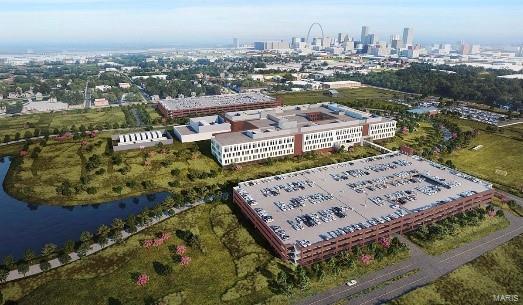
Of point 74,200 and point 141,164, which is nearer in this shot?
point 74,200

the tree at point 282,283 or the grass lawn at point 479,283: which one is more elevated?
the tree at point 282,283

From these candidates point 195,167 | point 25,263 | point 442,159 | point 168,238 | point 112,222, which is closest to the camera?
point 25,263

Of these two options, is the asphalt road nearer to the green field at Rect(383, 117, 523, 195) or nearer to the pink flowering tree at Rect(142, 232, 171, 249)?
the pink flowering tree at Rect(142, 232, 171, 249)

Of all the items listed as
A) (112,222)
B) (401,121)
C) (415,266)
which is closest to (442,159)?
(401,121)

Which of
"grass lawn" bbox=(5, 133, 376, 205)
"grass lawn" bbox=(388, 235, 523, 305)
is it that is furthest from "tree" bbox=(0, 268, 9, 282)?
"grass lawn" bbox=(388, 235, 523, 305)

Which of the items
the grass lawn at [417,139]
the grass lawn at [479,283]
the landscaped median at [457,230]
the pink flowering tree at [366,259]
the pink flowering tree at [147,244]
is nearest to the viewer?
the grass lawn at [479,283]

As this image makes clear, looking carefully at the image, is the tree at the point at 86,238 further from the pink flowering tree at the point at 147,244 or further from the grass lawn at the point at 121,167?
the grass lawn at the point at 121,167

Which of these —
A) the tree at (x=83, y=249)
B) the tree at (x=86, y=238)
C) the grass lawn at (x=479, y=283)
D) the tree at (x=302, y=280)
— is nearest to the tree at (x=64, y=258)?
the tree at (x=83, y=249)

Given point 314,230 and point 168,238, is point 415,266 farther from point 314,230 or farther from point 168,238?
point 168,238
